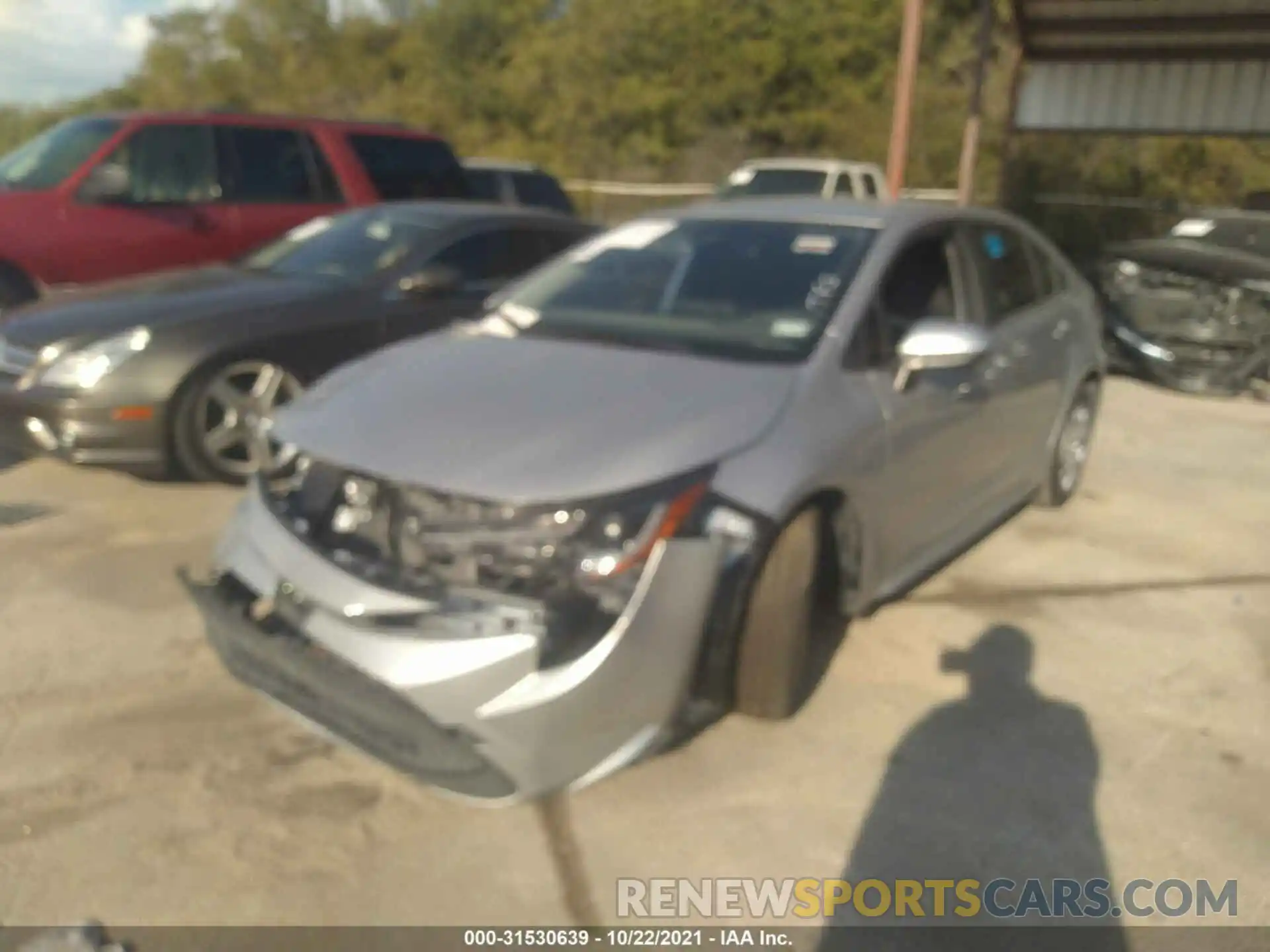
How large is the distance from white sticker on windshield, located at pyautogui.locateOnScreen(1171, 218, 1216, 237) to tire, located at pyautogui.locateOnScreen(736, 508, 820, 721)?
27.0 feet

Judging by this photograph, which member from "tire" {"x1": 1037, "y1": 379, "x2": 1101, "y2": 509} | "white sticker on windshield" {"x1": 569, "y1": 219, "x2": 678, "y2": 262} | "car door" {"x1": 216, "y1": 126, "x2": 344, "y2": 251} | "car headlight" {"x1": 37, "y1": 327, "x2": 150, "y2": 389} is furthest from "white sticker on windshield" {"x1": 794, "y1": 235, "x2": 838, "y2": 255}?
"car door" {"x1": 216, "y1": 126, "x2": 344, "y2": 251}

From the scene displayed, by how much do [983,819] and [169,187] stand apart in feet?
22.4

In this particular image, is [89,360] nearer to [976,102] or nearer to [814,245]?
[814,245]

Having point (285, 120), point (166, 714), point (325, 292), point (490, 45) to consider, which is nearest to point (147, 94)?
point (490, 45)

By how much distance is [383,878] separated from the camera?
2.79 meters

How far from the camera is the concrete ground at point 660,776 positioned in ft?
9.19

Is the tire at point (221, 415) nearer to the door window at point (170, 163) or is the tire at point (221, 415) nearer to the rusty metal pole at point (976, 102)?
the door window at point (170, 163)

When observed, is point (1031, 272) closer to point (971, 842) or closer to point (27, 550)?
point (971, 842)

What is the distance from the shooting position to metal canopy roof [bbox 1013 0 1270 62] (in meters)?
12.2

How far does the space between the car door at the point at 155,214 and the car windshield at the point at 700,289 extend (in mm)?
4058

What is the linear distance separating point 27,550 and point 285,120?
14.8 feet

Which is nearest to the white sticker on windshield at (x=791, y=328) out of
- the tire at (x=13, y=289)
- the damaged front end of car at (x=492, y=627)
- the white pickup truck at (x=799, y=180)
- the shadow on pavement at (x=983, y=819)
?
the damaged front end of car at (x=492, y=627)

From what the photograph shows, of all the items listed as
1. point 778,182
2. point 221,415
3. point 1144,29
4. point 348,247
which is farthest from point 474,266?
point 1144,29

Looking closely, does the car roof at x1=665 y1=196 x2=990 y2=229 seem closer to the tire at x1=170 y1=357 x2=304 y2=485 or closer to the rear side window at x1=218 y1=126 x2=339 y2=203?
the tire at x1=170 y1=357 x2=304 y2=485
